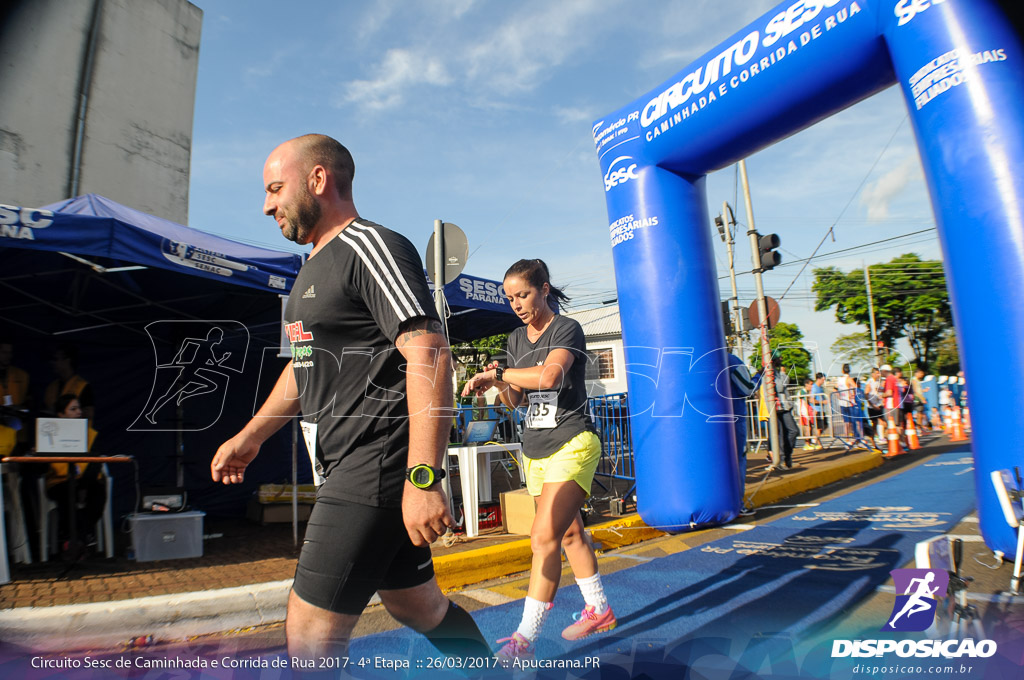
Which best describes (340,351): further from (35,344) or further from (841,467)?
(841,467)

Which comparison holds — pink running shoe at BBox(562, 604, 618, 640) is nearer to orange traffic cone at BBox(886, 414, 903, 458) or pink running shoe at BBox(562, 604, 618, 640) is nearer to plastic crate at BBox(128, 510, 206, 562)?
plastic crate at BBox(128, 510, 206, 562)

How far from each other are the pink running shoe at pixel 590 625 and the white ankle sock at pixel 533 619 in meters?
0.34

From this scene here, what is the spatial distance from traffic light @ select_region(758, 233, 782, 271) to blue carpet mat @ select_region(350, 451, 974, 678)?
13.7 ft

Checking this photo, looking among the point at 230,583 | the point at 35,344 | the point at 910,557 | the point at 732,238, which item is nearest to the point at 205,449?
the point at 35,344

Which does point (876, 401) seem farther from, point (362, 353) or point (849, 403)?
point (362, 353)

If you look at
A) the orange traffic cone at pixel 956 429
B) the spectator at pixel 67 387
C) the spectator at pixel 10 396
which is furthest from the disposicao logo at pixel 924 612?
the orange traffic cone at pixel 956 429

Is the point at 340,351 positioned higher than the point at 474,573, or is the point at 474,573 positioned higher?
the point at 340,351

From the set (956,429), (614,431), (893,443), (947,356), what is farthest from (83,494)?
(947,356)

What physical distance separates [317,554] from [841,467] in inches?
384

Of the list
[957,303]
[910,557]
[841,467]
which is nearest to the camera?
[957,303]

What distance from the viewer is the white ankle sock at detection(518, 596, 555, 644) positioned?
8.48 feet

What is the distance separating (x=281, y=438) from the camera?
8203mm

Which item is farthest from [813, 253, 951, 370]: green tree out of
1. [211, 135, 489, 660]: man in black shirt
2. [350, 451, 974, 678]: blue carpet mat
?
[211, 135, 489, 660]: man in black shirt

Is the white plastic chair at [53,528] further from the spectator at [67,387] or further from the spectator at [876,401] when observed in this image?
the spectator at [876,401]
